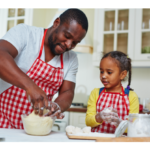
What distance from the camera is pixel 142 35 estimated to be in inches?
89.4

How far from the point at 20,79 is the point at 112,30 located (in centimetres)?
186

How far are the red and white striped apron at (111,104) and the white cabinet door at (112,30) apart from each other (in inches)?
41.9

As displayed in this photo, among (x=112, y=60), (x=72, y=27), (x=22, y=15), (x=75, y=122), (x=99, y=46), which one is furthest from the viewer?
(x=22, y=15)

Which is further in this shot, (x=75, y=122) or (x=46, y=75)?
(x=75, y=122)

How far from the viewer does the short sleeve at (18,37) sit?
3.08 ft

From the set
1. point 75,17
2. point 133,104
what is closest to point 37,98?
point 75,17

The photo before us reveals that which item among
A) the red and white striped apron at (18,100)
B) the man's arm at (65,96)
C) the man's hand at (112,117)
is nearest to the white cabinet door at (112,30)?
the man's arm at (65,96)

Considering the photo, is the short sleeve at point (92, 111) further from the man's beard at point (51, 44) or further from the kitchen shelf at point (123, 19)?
the kitchen shelf at point (123, 19)

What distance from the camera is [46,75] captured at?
1104 millimetres

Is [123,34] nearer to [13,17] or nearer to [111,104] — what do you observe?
[111,104]

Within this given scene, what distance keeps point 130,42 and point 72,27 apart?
1440 mm

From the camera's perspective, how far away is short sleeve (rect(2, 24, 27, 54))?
938mm
